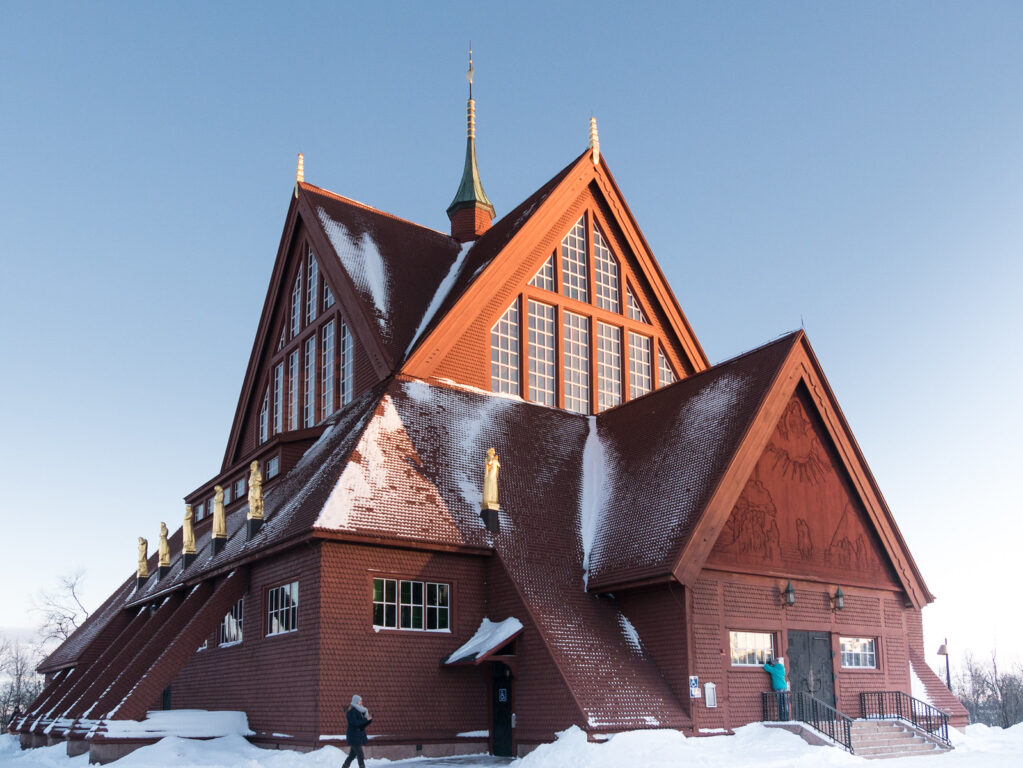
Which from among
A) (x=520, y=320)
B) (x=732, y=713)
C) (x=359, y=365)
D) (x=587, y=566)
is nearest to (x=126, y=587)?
(x=359, y=365)

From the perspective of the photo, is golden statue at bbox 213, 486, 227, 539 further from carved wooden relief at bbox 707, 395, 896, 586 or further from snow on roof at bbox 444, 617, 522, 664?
carved wooden relief at bbox 707, 395, 896, 586

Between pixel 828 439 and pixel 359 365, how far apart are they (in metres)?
13.2

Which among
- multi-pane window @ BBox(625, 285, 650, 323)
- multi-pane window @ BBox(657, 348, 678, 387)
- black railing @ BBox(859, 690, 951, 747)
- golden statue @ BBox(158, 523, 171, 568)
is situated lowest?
black railing @ BBox(859, 690, 951, 747)

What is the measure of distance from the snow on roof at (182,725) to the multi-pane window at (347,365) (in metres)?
10.0

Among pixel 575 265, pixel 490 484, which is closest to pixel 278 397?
pixel 575 265

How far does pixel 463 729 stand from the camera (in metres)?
22.7

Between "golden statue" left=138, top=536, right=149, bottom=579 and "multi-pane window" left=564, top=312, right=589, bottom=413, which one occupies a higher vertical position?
"multi-pane window" left=564, top=312, right=589, bottom=413

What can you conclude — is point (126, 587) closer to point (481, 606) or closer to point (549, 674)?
point (481, 606)

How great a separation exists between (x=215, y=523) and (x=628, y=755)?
44.5 ft

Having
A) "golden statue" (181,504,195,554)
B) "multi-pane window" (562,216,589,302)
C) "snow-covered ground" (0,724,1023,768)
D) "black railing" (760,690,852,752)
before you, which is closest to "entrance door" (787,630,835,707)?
"black railing" (760,690,852,752)

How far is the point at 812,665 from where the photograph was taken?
80.4 feet

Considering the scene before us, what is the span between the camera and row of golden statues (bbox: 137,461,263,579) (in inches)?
988

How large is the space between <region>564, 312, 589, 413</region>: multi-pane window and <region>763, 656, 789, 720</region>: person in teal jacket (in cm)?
1095

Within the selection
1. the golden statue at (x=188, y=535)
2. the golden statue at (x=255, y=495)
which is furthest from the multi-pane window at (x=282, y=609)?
the golden statue at (x=188, y=535)
